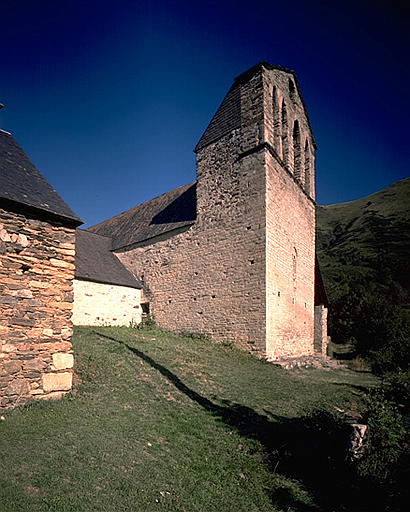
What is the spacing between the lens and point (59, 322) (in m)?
6.37

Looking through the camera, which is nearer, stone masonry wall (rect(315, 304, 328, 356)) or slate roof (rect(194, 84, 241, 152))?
slate roof (rect(194, 84, 241, 152))

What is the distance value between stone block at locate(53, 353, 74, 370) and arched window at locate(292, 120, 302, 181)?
13.3 m

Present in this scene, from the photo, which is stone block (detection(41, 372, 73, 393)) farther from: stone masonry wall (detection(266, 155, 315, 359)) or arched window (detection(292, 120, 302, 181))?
arched window (detection(292, 120, 302, 181))

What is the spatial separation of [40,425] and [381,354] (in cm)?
1378

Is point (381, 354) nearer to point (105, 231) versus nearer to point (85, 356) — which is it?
point (85, 356)

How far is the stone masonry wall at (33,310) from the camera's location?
5672mm

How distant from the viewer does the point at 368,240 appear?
46844 mm

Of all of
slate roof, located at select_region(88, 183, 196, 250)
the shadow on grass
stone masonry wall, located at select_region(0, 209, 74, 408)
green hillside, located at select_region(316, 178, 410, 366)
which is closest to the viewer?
the shadow on grass

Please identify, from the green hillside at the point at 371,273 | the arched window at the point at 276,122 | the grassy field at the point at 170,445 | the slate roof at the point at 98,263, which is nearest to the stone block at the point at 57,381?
the grassy field at the point at 170,445

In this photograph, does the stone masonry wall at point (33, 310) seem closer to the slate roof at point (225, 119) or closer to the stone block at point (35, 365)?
the stone block at point (35, 365)

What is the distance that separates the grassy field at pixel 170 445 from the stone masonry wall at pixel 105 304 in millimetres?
6139

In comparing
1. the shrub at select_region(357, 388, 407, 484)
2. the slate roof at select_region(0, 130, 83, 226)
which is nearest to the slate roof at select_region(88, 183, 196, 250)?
the slate roof at select_region(0, 130, 83, 226)

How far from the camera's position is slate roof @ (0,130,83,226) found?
619cm

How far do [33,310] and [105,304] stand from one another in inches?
360
